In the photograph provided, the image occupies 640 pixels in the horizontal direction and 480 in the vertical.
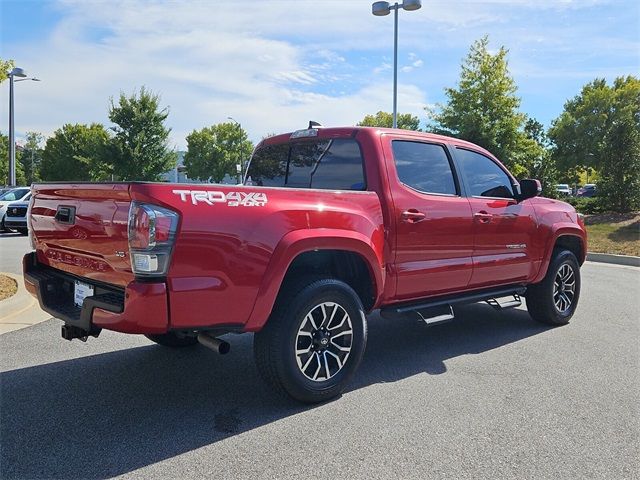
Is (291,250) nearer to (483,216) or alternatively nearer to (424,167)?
(424,167)

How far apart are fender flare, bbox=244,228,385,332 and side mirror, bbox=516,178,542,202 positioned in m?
2.44

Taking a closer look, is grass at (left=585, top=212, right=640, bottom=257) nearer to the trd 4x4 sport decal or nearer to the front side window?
the front side window

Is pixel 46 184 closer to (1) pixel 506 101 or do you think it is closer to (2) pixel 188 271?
(2) pixel 188 271

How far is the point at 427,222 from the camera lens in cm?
433

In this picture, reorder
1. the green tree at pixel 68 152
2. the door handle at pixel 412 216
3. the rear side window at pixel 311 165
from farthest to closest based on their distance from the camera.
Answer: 1. the green tree at pixel 68 152
2. the rear side window at pixel 311 165
3. the door handle at pixel 412 216

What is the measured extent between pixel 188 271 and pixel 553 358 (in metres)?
3.52

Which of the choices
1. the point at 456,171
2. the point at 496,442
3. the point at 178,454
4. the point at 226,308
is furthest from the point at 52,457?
the point at 456,171

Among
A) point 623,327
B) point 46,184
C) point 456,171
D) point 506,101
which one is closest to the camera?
point 46,184

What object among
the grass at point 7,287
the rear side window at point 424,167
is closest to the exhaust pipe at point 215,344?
the rear side window at point 424,167

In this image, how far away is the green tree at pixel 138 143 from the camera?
33.3m

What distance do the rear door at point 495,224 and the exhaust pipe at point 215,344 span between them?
266 centimetres

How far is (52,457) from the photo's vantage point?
2.82 metres

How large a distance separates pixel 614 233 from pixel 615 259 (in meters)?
3.47

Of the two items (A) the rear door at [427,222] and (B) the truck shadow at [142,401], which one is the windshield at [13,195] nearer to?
(B) the truck shadow at [142,401]
